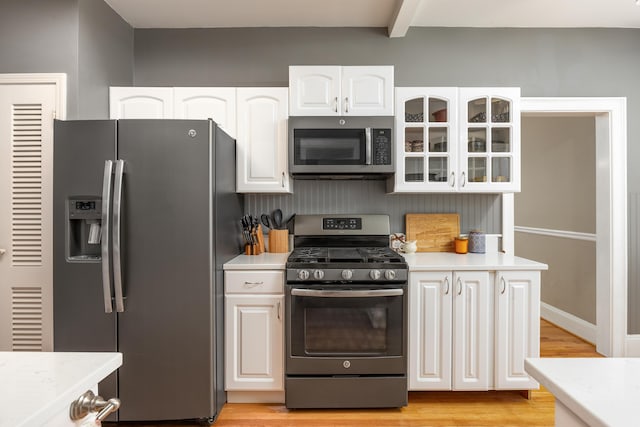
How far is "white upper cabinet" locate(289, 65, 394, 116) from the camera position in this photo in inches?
101

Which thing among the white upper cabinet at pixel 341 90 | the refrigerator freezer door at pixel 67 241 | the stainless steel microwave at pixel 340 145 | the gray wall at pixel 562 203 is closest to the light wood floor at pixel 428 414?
the refrigerator freezer door at pixel 67 241

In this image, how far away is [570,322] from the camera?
3.62 m

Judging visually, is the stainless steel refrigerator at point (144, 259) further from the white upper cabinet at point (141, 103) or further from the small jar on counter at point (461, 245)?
the small jar on counter at point (461, 245)

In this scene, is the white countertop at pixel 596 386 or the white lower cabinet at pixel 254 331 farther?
the white lower cabinet at pixel 254 331

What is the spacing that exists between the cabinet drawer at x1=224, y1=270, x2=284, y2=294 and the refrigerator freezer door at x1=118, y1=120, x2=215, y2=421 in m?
0.24

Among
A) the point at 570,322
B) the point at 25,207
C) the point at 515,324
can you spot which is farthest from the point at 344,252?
the point at 570,322

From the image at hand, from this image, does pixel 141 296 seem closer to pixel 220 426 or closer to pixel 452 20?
pixel 220 426

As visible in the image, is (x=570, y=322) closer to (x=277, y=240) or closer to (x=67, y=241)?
(x=277, y=240)

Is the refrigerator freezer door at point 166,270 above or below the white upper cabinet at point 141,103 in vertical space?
below

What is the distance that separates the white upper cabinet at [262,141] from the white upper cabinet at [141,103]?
501 millimetres

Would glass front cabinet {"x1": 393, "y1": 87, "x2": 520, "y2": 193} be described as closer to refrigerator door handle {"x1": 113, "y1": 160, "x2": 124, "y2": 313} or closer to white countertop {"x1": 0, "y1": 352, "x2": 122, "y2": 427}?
refrigerator door handle {"x1": 113, "y1": 160, "x2": 124, "y2": 313}

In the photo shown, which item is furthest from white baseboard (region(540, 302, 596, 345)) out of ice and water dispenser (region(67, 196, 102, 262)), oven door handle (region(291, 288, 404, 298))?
ice and water dispenser (region(67, 196, 102, 262))

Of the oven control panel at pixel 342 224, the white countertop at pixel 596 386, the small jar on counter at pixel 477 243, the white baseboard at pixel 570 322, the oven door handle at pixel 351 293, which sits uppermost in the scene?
the oven control panel at pixel 342 224

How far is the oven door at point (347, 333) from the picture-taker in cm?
221
